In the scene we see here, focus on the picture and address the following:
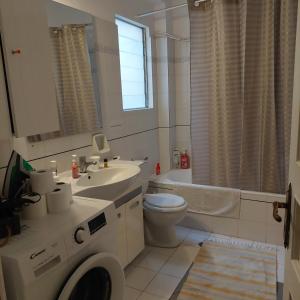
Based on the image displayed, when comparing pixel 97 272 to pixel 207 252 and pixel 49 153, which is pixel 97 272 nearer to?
pixel 49 153

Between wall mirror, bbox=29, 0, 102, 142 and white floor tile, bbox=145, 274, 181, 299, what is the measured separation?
1251 millimetres

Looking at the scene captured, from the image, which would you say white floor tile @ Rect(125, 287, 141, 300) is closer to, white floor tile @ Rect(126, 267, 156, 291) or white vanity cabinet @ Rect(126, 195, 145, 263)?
white floor tile @ Rect(126, 267, 156, 291)

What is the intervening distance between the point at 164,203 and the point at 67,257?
4.39 feet

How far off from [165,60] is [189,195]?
1.53 meters

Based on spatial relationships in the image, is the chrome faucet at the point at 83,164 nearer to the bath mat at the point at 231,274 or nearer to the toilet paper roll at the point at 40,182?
the toilet paper roll at the point at 40,182

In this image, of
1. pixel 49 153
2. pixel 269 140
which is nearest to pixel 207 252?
pixel 269 140

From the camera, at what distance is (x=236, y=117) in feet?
8.57

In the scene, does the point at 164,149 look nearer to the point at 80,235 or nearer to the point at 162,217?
the point at 162,217

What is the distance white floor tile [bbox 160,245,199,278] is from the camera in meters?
2.16

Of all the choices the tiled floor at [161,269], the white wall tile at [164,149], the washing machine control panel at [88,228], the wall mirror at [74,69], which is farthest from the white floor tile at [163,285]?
the white wall tile at [164,149]

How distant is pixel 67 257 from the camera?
1.11 m

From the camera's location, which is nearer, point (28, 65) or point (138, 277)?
point (28, 65)

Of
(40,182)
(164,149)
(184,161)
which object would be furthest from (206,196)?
(40,182)

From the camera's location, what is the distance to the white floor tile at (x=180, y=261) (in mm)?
2156
